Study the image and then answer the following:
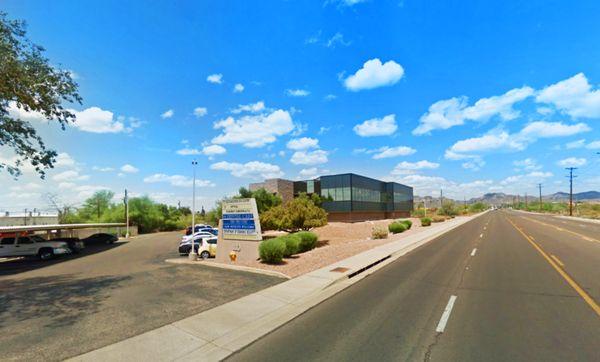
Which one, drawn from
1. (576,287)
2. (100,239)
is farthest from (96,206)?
(576,287)

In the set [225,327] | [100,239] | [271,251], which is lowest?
[100,239]

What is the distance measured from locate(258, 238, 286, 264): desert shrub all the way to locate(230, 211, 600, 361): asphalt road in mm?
4288

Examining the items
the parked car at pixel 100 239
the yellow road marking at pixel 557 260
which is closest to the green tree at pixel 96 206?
the parked car at pixel 100 239

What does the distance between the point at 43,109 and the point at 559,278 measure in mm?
18538

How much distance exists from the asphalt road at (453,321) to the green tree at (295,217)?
16212mm

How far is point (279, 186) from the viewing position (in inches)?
2606

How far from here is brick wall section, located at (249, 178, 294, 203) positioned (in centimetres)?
6575

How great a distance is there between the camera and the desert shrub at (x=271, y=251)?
14.6 meters

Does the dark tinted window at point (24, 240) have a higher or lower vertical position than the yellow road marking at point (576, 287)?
lower

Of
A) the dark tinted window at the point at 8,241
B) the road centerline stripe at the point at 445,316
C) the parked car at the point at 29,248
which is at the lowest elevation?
the parked car at the point at 29,248

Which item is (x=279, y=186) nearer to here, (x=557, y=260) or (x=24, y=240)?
(x=24, y=240)

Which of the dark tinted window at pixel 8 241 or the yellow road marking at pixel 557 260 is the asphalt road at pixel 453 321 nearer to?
the yellow road marking at pixel 557 260

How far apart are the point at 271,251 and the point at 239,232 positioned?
2632mm

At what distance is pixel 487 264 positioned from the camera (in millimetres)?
13680
